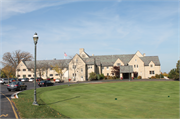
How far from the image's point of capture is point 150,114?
1173 cm

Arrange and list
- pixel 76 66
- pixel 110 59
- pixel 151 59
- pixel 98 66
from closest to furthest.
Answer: pixel 76 66 < pixel 151 59 < pixel 98 66 < pixel 110 59

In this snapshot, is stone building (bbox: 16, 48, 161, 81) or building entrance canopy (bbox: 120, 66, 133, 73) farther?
stone building (bbox: 16, 48, 161, 81)

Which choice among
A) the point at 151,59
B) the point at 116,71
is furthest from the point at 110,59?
the point at 151,59

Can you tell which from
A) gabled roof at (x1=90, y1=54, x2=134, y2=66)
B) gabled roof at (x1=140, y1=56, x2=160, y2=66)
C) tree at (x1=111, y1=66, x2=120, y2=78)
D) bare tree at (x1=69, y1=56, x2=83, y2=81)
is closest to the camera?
bare tree at (x1=69, y1=56, x2=83, y2=81)

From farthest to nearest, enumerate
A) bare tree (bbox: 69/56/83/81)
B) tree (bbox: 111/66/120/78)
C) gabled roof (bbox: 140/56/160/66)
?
gabled roof (bbox: 140/56/160/66) < tree (bbox: 111/66/120/78) < bare tree (bbox: 69/56/83/81)

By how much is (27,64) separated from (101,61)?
132 ft

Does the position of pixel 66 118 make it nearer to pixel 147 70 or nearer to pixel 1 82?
pixel 1 82

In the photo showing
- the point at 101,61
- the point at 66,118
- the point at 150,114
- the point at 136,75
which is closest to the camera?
the point at 66,118

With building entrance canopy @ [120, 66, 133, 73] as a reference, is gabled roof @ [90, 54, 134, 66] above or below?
above

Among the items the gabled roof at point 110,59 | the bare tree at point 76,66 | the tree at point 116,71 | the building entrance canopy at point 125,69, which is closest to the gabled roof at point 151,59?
the gabled roof at point 110,59

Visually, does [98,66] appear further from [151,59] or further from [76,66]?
[151,59]

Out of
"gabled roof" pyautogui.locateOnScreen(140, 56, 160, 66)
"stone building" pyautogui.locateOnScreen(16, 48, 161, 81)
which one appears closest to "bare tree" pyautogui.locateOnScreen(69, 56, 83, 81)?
"stone building" pyautogui.locateOnScreen(16, 48, 161, 81)

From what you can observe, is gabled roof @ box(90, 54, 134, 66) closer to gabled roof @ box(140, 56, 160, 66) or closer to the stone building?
the stone building

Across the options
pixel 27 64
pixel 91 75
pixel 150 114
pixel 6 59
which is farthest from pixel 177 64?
pixel 6 59
